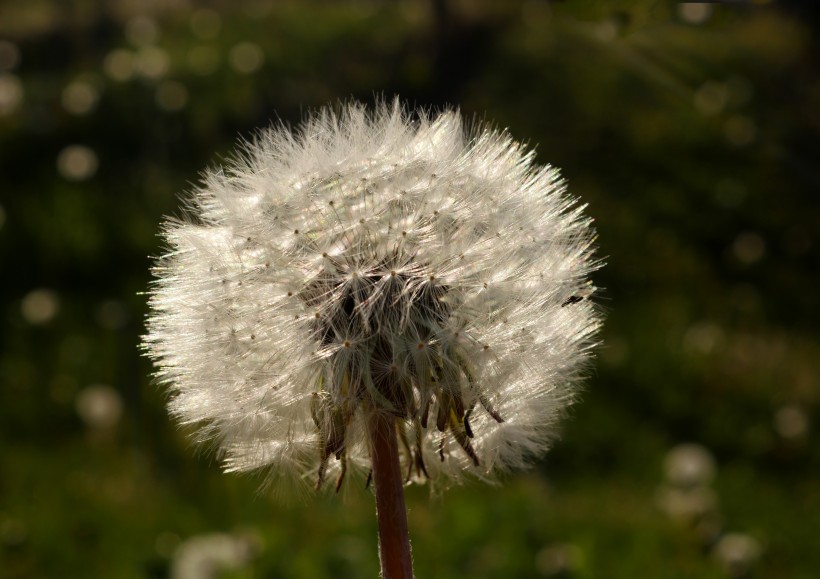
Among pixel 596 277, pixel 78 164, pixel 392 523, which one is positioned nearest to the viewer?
pixel 392 523

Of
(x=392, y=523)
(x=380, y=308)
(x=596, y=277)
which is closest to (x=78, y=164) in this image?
(x=596, y=277)

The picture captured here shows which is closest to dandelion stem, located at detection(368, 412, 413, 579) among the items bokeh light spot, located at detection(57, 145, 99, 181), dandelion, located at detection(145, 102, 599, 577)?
dandelion, located at detection(145, 102, 599, 577)

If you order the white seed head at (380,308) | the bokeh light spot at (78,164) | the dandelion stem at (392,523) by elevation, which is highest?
the bokeh light spot at (78,164)

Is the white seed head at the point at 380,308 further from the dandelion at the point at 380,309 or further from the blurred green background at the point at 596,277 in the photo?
the blurred green background at the point at 596,277

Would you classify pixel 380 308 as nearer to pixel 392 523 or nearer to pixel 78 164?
pixel 392 523

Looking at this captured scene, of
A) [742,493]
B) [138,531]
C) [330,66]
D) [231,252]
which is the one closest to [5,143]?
[330,66]

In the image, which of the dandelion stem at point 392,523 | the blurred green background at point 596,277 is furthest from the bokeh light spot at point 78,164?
the dandelion stem at point 392,523

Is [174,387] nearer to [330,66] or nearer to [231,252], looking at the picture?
[231,252]

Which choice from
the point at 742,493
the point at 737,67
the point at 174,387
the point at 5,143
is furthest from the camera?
the point at 737,67
